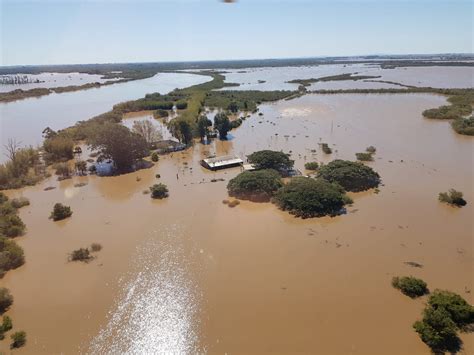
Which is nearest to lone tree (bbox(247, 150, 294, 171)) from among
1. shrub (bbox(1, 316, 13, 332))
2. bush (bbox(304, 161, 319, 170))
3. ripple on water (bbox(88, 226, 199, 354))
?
bush (bbox(304, 161, 319, 170))

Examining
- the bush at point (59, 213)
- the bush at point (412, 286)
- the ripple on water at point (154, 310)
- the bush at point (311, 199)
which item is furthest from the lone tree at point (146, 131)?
the bush at point (412, 286)

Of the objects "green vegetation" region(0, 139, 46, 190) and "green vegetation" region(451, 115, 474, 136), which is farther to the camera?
"green vegetation" region(451, 115, 474, 136)

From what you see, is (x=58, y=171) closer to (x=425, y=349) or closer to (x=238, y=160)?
(x=238, y=160)

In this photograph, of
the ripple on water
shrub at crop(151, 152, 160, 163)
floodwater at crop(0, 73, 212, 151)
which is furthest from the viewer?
floodwater at crop(0, 73, 212, 151)

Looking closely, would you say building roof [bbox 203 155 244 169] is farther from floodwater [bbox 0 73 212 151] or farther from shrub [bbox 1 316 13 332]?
floodwater [bbox 0 73 212 151]

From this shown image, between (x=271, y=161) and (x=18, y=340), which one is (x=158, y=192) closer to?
(x=271, y=161)
